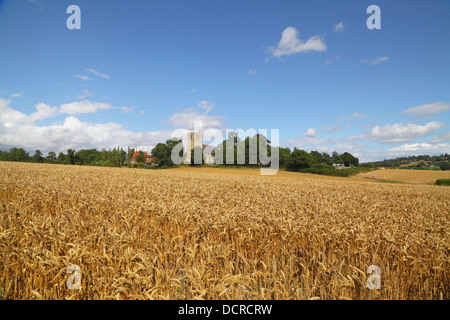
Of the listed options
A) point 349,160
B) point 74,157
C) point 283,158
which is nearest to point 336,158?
point 349,160

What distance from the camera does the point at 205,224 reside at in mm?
5020

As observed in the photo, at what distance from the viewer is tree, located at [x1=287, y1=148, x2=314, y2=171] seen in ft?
229

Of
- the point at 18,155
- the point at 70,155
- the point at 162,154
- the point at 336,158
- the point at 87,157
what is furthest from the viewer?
the point at 336,158

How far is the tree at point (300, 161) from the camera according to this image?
6988cm

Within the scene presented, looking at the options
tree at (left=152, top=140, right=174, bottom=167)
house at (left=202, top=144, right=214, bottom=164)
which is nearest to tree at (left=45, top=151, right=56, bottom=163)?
tree at (left=152, top=140, right=174, bottom=167)

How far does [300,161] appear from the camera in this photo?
70.1 m

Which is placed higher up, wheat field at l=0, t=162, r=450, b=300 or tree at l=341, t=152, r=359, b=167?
tree at l=341, t=152, r=359, b=167

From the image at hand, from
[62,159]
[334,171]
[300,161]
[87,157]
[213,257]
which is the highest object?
[87,157]

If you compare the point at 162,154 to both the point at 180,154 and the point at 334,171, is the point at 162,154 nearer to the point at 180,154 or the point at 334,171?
the point at 180,154

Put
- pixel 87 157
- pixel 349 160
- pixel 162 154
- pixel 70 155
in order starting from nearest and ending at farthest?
pixel 162 154 → pixel 70 155 → pixel 87 157 → pixel 349 160

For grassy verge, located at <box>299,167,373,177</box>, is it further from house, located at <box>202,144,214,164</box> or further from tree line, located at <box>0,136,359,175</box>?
house, located at <box>202,144,214,164</box>

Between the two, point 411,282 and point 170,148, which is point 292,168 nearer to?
point 170,148
